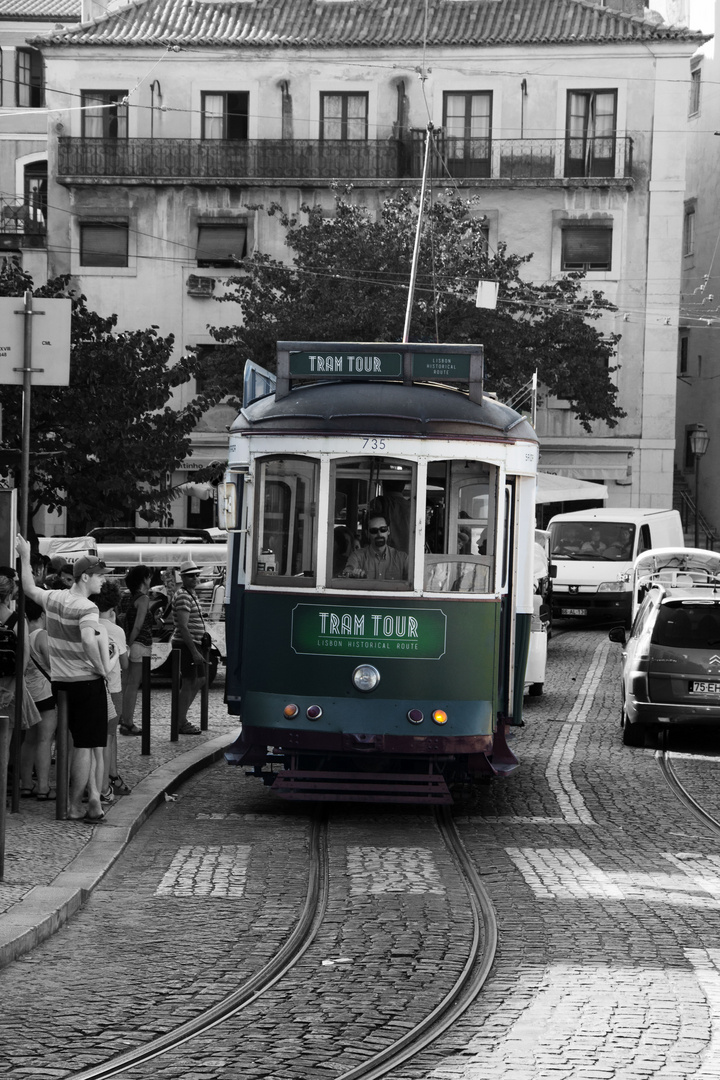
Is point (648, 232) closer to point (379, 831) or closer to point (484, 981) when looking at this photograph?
point (379, 831)

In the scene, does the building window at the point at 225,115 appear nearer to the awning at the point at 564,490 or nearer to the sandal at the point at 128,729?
the awning at the point at 564,490

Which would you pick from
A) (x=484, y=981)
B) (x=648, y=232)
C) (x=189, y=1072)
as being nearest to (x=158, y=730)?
(x=484, y=981)

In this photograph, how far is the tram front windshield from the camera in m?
11.7

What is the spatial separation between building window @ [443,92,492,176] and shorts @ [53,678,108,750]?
117ft

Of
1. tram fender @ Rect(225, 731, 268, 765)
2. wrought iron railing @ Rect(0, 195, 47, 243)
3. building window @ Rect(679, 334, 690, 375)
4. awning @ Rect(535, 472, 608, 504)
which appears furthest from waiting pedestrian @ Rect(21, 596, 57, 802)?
building window @ Rect(679, 334, 690, 375)

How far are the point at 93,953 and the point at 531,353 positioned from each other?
33538mm

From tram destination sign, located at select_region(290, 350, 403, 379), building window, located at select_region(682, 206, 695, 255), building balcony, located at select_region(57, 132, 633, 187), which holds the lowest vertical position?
tram destination sign, located at select_region(290, 350, 403, 379)

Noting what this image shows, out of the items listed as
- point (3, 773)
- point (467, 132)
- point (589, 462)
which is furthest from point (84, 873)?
point (467, 132)

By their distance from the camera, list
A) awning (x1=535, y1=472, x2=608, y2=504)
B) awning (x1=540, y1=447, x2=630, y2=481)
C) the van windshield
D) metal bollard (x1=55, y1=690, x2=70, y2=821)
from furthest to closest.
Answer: awning (x1=540, y1=447, x2=630, y2=481) → awning (x1=535, y1=472, x2=608, y2=504) → the van windshield → metal bollard (x1=55, y1=690, x2=70, y2=821)

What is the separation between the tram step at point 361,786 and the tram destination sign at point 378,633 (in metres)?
0.86

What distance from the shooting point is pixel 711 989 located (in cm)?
722

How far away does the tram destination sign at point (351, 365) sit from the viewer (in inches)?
A: 479

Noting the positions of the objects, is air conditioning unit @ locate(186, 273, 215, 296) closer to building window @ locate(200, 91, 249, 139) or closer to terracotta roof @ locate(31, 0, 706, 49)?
building window @ locate(200, 91, 249, 139)

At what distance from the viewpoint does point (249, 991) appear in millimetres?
7180
